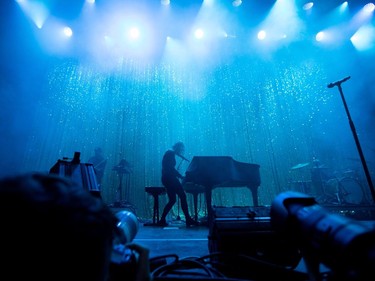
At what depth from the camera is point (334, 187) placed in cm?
726

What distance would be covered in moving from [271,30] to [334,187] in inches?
349

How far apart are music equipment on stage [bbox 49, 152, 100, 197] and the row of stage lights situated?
985cm

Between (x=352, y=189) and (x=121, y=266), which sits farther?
(x=352, y=189)

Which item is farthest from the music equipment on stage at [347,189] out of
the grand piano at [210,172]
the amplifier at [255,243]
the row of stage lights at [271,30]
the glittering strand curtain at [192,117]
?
the row of stage lights at [271,30]

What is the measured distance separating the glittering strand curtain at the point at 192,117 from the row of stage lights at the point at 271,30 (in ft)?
3.89

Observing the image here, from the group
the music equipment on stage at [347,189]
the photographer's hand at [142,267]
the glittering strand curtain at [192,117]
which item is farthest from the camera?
the glittering strand curtain at [192,117]

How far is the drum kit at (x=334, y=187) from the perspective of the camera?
6.91m

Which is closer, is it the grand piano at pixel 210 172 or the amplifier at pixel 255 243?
the amplifier at pixel 255 243

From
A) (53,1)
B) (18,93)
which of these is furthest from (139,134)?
(53,1)

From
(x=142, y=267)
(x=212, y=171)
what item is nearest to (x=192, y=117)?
(x=212, y=171)

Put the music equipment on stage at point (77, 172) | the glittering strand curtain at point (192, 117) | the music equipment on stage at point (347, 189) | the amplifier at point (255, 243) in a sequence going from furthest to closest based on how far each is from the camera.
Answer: the glittering strand curtain at point (192, 117), the music equipment on stage at point (347, 189), the music equipment on stage at point (77, 172), the amplifier at point (255, 243)

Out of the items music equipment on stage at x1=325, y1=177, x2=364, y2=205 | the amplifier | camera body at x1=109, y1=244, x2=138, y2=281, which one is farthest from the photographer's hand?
music equipment on stage at x1=325, y1=177, x2=364, y2=205

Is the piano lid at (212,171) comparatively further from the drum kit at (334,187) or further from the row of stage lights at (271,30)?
the row of stage lights at (271,30)

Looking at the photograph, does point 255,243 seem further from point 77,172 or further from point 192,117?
point 192,117
